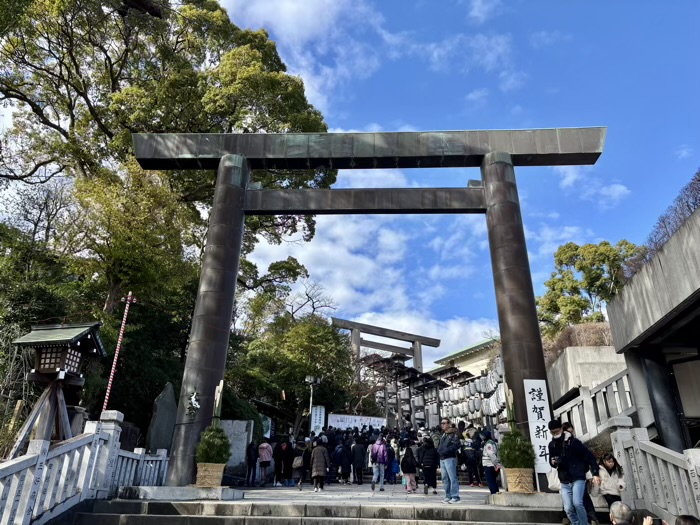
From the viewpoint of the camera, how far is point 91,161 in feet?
56.8

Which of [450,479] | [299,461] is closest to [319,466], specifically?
[299,461]

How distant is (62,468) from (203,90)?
15045mm

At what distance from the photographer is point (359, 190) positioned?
1208 centimetres

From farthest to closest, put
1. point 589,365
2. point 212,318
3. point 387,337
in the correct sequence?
point 387,337 < point 589,365 < point 212,318

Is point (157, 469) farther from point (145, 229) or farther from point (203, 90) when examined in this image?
point (203, 90)

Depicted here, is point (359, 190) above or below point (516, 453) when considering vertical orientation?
above

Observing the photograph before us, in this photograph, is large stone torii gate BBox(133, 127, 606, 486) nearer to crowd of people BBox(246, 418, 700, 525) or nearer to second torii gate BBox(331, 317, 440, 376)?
crowd of people BBox(246, 418, 700, 525)

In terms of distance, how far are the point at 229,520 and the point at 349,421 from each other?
55.5ft

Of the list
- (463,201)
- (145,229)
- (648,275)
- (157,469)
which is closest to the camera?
(648,275)

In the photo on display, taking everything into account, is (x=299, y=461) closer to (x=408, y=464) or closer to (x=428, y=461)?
(x=408, y=464)

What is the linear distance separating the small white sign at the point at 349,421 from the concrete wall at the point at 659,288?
49.8 feet

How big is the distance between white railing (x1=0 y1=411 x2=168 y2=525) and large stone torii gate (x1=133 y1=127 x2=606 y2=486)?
2.09 metres

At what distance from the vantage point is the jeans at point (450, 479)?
8.16 meters

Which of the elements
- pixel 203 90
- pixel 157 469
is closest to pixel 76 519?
pixel 157 469
